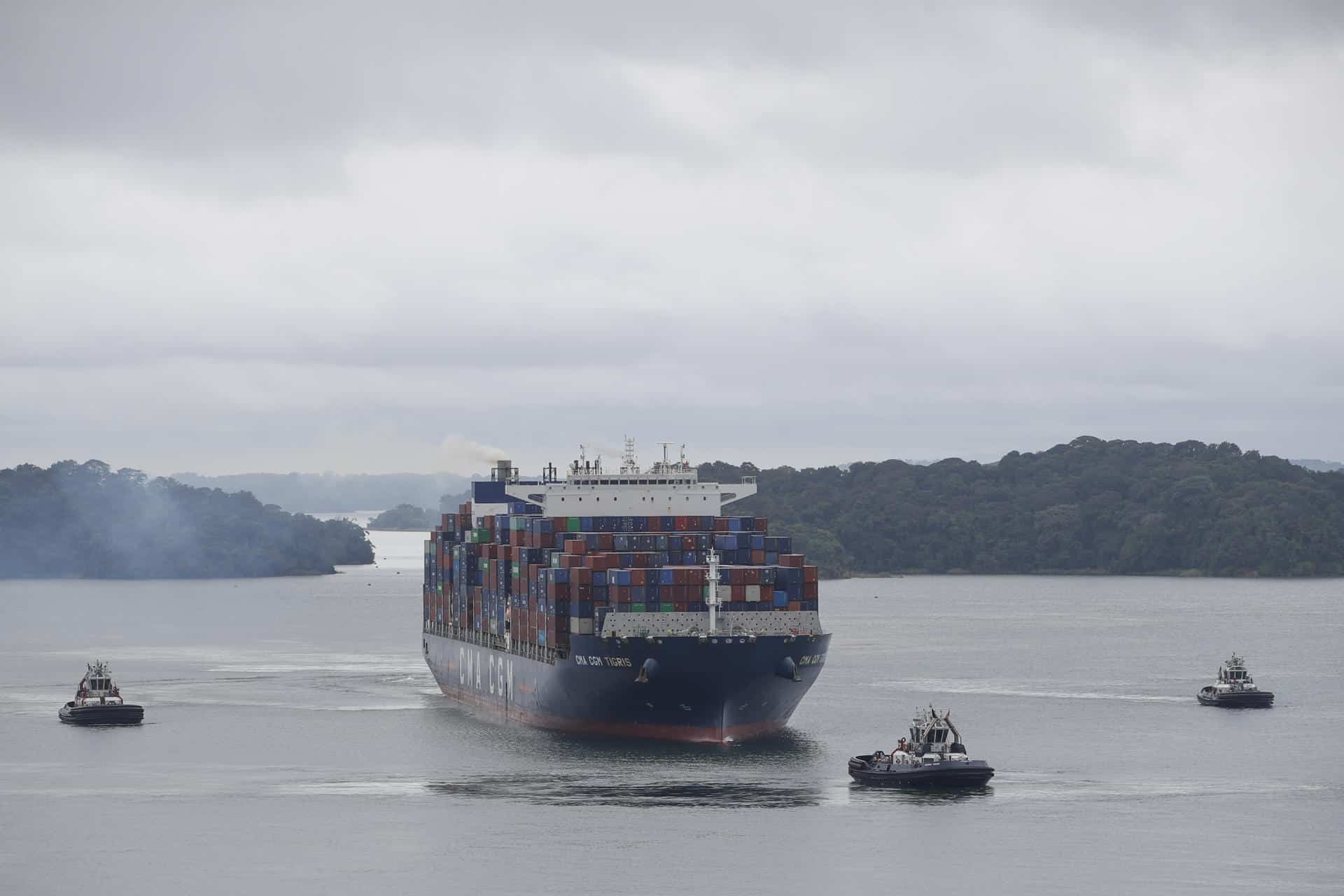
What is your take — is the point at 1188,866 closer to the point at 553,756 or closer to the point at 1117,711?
the point at 553,756

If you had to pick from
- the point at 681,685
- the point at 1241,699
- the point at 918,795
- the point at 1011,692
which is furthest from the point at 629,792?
the point at 1241,699

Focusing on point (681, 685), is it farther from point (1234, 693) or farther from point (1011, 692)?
point (1234, 693)

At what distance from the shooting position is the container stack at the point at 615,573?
Result: 81000mm

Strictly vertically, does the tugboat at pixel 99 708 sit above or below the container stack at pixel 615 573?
below

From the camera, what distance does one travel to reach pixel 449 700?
342 feet

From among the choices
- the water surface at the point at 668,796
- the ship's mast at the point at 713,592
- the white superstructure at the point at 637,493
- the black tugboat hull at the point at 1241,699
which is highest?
the white superstructure at the point at 637,493

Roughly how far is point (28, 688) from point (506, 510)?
28931 millimetres

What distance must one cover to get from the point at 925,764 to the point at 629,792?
10.7m

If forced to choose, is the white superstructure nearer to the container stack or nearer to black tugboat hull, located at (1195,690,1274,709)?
the container stack

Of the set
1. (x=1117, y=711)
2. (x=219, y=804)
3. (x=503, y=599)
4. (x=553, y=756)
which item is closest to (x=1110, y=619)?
(x=1117, y=711)

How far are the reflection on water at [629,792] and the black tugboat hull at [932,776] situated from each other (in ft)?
7.22

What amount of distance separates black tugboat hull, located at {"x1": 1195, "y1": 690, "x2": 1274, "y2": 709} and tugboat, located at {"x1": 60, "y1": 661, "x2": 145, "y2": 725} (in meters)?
52.6

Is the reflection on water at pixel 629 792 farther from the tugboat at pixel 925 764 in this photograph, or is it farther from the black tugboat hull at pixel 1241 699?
the black tugboat hull at pixel 1241 699

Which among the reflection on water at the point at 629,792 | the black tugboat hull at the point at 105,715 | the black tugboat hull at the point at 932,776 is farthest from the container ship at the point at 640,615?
the black tugboat hull at the point at 105,715
